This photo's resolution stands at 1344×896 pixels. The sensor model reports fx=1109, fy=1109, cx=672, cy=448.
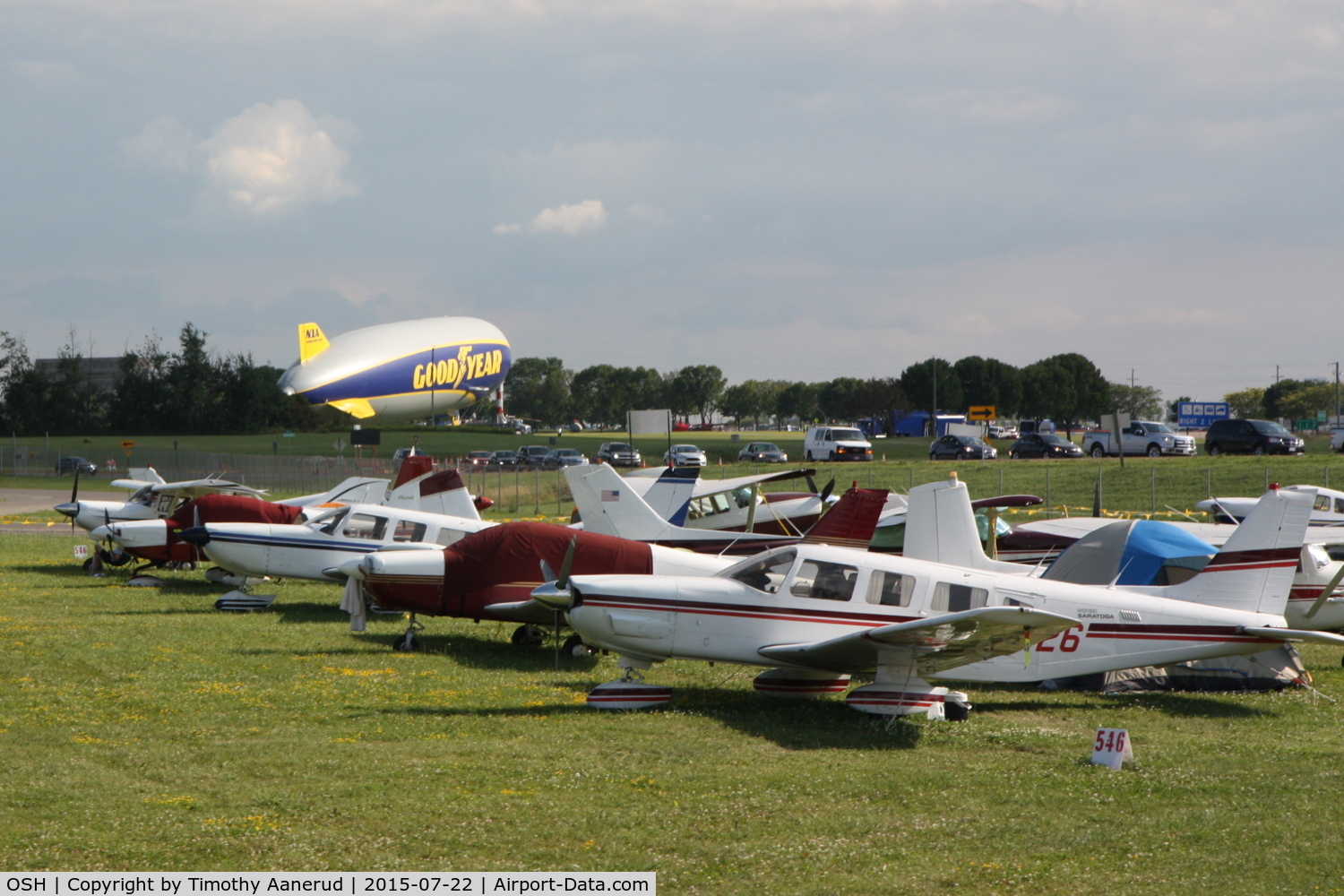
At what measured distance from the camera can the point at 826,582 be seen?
39.2 feet

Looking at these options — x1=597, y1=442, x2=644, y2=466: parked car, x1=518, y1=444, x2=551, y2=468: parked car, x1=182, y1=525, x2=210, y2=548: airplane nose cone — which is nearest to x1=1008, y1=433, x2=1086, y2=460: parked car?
x1=597, y1=442, x2=644, y2=466: parked car

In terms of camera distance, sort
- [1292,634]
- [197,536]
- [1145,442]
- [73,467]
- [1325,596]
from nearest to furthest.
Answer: [1292,634] < [1325,596] < [197,536] < [1145,442] < [73,467]

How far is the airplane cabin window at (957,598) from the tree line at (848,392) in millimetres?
120621

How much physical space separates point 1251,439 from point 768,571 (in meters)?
51.7

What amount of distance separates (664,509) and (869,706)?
11805 mm

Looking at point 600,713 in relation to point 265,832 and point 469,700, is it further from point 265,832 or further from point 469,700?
point 265,832

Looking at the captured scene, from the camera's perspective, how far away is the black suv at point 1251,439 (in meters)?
54.3

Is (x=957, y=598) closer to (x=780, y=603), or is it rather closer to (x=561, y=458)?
(x=780, y=603)

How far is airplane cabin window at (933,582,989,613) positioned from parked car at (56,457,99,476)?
225ft

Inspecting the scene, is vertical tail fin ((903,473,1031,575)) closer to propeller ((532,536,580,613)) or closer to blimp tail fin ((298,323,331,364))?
propeller ((532,536,580,613))

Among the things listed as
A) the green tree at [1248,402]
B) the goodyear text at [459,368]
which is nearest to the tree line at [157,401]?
the goodyear text at [459,368]

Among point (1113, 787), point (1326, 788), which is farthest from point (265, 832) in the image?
point (1326, 788)

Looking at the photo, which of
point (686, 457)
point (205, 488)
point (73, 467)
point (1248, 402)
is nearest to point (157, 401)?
point (73, 467)

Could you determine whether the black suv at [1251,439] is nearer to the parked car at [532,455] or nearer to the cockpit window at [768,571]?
the parked car at [532,455]
